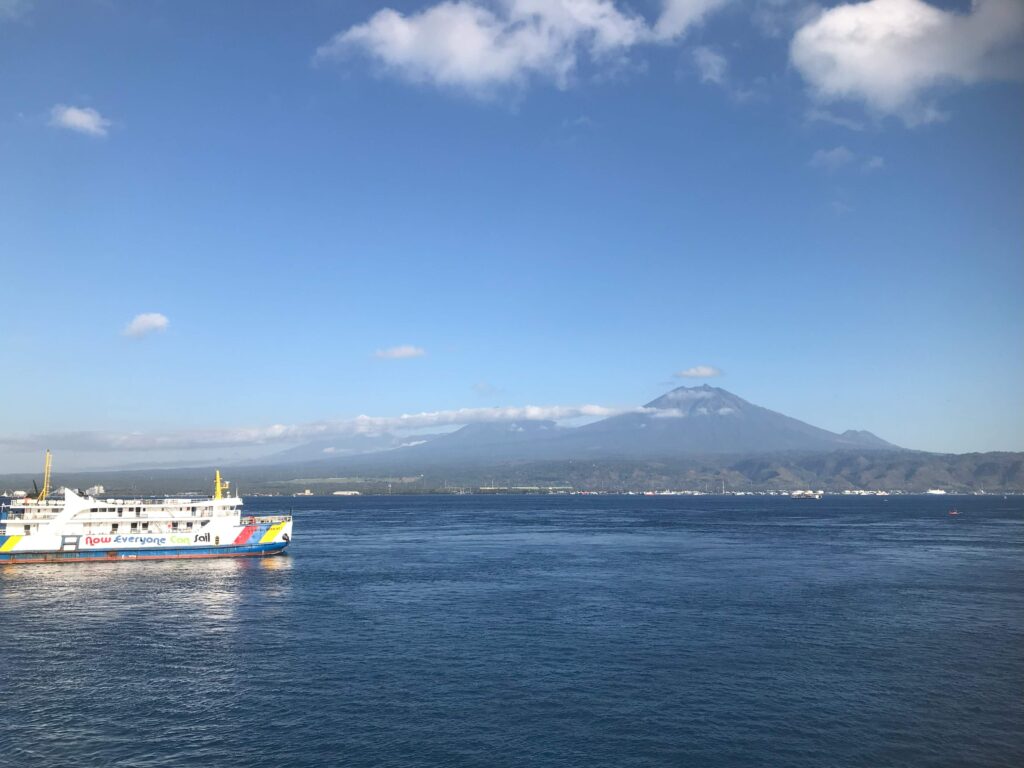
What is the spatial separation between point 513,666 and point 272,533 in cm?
6869

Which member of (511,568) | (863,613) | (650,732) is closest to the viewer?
(650,732)

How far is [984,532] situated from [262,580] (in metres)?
145

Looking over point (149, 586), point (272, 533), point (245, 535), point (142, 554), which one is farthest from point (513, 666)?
point (142, 554)

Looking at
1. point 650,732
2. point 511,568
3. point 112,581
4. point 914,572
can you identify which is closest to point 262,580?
point 112,581

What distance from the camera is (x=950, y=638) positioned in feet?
176

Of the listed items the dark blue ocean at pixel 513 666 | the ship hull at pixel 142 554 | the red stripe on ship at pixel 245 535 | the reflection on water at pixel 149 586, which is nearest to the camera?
the dark blue ocean at pixel 513 666

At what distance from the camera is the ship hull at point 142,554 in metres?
95.0

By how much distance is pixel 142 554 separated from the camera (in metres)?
99.6

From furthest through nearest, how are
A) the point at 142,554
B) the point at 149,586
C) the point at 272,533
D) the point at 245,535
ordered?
the point at 272,533, the point at 245,535, the point at 142,554, the point at 149,586

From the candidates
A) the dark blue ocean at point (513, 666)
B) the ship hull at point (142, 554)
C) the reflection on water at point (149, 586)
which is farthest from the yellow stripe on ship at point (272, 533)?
the dark blue ocean at point (513, 666)

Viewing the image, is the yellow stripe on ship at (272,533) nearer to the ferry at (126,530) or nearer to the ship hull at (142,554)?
the ferry at (126,530)

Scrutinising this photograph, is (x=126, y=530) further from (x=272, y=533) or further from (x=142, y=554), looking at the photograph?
(x=272, y=533)

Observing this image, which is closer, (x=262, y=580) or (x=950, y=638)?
(x=950, y=638)

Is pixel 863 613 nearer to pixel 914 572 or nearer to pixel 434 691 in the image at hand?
pixel 914 572
